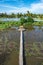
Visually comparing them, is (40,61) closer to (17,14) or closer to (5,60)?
(5,60)

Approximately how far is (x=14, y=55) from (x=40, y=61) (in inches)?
20.8

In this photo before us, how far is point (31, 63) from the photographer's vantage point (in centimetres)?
296

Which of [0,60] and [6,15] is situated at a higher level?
[6,15]

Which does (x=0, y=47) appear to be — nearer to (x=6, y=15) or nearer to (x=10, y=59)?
(x=10, y=59)

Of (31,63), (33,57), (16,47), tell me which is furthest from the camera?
(16,47)

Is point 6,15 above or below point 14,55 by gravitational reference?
above

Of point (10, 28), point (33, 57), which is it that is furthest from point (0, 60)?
point (10, 28)

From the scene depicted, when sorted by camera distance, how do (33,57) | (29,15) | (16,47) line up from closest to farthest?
(33,57) → (16,47) → (29,15)

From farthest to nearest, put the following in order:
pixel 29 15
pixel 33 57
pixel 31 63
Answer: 1. pixel 29 15
2. pixel 33 57
3. pixel 31 63

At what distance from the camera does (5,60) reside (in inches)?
120

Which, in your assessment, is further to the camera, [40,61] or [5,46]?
[5,46]

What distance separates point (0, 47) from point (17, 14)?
2567 mm

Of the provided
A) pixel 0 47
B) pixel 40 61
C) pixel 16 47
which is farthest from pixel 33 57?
pixel 0 47

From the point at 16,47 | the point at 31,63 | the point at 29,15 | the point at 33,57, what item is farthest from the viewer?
the point at 29,15
